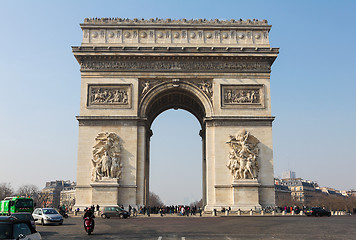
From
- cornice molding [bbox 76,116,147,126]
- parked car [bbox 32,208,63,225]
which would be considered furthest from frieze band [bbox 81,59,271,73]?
parked car [bbox 32,208,63,225]

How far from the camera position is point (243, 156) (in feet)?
105

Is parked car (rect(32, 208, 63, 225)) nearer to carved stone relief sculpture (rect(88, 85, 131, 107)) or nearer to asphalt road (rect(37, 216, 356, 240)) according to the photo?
asphalt road (rect(37, 216, 356, 240))

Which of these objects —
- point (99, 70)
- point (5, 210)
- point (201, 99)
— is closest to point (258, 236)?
point (5, 210)

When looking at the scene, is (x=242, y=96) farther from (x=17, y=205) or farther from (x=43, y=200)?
(x=43, y=200)

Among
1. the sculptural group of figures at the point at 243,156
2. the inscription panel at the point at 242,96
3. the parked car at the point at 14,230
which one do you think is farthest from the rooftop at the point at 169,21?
the parked car at the point at 14,230

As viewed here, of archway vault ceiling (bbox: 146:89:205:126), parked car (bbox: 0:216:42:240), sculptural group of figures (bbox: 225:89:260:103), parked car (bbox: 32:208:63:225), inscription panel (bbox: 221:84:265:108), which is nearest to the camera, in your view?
parked car (bbox: 0:216:42:240)

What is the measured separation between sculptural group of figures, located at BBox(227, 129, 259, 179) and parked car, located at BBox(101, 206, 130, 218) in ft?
30.2

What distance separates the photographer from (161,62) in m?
34.0

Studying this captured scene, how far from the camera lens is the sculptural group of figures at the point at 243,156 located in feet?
104

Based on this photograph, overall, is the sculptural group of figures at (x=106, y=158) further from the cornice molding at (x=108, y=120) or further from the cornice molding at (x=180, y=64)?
the cornice molding at (x=180, y=64)

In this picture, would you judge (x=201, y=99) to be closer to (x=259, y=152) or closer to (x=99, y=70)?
(x=259, y=152)

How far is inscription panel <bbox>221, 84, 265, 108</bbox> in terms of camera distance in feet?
110

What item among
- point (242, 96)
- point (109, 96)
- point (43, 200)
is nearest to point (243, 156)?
point (242, 96)

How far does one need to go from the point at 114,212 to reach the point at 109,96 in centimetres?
989
